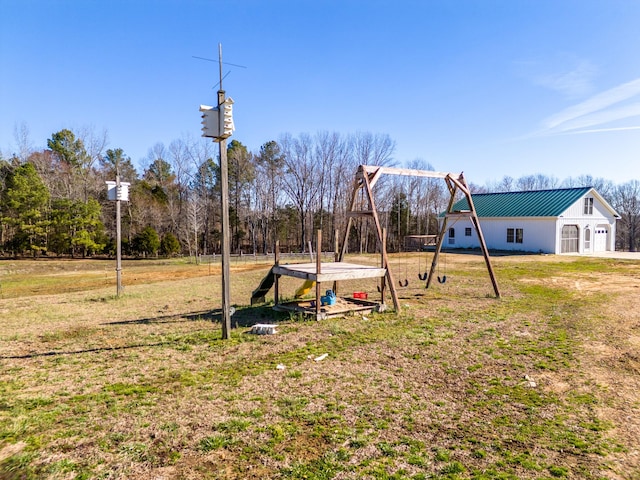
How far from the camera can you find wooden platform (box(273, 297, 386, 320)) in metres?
9.12

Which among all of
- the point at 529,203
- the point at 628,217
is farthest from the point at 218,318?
the point at 628,217

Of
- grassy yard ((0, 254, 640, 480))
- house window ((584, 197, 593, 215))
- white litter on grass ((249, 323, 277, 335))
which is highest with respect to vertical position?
house window ((584, 197, 593, 215))

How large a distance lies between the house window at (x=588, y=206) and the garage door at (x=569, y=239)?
62.6 inches

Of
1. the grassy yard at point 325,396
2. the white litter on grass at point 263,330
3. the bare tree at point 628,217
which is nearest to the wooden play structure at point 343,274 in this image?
the grassy yard at point 325,396

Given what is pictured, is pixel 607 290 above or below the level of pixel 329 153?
below

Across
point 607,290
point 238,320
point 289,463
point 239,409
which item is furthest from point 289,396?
point 607,290

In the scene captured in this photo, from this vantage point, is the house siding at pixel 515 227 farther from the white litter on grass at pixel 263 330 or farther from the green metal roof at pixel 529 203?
the white litter on grass at pixel 263 330

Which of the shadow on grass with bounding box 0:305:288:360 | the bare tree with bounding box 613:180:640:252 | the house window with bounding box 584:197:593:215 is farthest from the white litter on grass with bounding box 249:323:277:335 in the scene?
the bare tree with bounding box 613:180:640:252

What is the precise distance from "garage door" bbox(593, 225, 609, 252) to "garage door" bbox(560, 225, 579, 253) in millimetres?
2331

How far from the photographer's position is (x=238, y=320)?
29.7 feet

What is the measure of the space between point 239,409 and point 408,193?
44.6 m

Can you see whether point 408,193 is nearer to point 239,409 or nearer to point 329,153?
point 329,153

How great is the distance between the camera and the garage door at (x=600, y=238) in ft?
98.2

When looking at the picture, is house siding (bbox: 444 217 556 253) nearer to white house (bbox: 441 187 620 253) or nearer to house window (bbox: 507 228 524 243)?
white house (bbox: 441 187 620 253)
